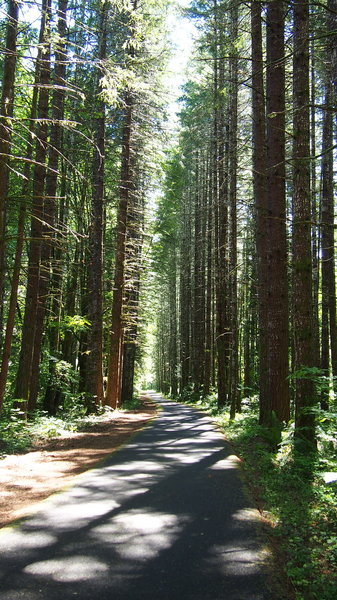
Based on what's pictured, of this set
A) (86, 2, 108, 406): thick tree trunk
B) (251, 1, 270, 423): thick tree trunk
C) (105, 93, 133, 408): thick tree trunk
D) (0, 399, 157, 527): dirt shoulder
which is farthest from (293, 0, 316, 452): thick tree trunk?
(105, 93, 133, 408): thick tree trunk

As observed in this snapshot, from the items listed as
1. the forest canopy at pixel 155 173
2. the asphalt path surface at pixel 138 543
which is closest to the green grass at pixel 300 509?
the asphalt path surface at pixel 138 543

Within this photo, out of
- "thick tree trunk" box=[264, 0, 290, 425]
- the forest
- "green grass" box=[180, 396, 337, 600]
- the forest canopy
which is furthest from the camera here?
"thick tree trunk" box=[264, 0, 290, 425]

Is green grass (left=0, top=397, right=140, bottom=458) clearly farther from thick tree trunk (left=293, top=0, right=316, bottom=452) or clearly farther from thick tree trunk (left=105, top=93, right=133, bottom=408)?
thick tree trunk (left=293, top=0, right=316, bottom=452)

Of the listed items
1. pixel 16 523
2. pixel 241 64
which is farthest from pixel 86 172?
pixel 16 523

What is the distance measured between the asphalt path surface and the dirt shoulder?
383 millimetres

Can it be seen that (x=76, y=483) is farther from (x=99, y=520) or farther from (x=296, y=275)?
(x=296, y=275)

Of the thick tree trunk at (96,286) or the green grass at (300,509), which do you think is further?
the thick tree trunk at (96,286)

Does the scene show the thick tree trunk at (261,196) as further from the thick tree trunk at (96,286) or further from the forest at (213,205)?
the thick tree trunk at (96,286)

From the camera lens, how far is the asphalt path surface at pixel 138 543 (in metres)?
3.25

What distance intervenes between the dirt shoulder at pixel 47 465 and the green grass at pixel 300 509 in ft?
9.65

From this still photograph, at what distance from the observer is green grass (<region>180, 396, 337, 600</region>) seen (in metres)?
3.58

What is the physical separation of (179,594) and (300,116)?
7.08m

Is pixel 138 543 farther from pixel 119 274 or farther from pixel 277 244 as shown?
pixel 119 274

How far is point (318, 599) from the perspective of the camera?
3.21 metres
